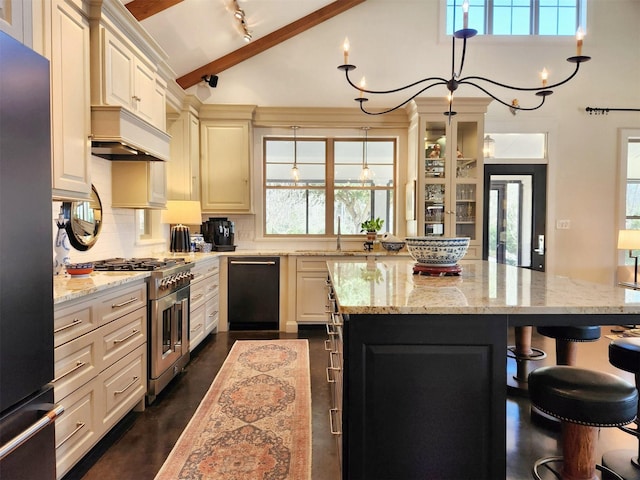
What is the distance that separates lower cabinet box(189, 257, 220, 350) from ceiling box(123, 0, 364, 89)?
2.23 m

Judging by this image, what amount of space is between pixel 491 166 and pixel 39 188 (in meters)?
4.94

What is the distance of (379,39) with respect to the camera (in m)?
5.09

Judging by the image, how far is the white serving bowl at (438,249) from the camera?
210 cm

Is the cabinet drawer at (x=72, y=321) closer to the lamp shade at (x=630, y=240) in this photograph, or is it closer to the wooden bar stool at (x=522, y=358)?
the wooden bar stool at (x=522, y=358)

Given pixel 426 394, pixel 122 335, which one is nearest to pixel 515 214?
pixel 426 394

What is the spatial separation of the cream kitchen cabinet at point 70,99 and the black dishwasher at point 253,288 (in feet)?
7.52

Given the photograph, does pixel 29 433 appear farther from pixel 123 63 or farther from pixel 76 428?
pixel 123 63

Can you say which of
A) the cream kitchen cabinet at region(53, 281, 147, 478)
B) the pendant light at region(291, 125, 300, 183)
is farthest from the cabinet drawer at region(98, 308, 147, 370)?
the pendant light at region(291, 125, 300, 183)

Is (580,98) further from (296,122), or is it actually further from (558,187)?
(296,122)

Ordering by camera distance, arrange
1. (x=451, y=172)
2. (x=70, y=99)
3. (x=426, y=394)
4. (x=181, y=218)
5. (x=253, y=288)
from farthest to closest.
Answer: (x=451, y=172)
(x=253, y=288)
(x=181, y=218)
(x=70, y=99)
(x=426, y=394)

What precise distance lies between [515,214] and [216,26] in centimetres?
422

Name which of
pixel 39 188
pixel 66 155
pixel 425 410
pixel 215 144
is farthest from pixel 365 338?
pixel 215 144

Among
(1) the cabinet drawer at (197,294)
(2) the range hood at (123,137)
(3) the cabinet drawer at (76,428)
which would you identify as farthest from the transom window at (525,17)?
(3) the cabinet drawer at (76,428)

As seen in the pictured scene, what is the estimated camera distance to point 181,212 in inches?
163
